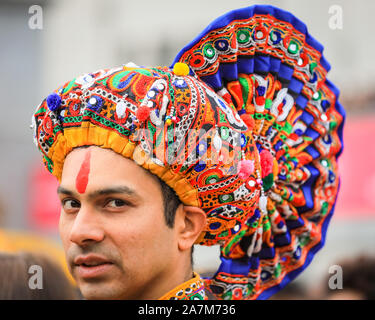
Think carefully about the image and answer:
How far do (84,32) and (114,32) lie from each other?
26.8 inches

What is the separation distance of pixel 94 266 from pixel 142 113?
62 cm

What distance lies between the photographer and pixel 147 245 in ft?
7.66

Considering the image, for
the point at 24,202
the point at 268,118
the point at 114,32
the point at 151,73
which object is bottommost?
A: the point at 24,202

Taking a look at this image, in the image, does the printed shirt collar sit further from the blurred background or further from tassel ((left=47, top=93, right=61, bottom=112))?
the blurred background

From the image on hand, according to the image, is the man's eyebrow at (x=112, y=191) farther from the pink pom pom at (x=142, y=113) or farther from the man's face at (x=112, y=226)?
the pink pom pom at (x=142, y=113)

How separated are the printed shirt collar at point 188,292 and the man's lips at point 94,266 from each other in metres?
0.30

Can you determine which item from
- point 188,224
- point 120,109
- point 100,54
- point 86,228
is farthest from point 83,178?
point 100,54

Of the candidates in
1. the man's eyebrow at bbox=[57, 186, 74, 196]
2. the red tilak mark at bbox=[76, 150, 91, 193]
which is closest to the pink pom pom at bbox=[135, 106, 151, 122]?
the red tilak mark at bbox=[76, 150, 91, 193]

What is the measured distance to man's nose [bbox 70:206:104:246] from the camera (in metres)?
2.26

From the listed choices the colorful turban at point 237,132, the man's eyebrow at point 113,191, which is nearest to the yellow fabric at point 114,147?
the colorful turban at point 237,132

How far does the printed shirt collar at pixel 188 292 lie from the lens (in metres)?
2.46

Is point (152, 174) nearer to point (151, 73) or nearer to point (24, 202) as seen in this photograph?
point (151, 73)
